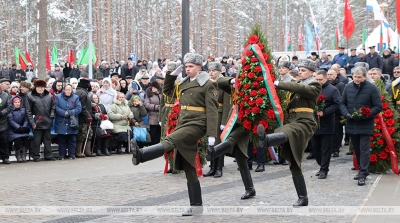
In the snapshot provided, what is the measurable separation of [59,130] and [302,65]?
7.51 m

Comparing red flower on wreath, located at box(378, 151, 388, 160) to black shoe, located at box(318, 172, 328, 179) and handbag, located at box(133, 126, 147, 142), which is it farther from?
handbag, located at box(133, 126, 147, 142)

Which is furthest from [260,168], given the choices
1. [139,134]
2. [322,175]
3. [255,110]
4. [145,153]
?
[145,153]

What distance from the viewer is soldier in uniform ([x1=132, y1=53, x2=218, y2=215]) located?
8016 millimetres

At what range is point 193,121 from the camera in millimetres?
8172

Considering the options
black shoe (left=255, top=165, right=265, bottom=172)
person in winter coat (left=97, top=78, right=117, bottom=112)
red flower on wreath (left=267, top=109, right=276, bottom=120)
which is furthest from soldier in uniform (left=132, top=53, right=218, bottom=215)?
person in winter coat (left=97, top=78, right=117, bottom=112)

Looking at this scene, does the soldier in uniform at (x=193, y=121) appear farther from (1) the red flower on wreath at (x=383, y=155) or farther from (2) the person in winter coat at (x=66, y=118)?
(2) the person in winter coat at (x=66, y=118)

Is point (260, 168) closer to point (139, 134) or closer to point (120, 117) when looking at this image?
point (139, 134)

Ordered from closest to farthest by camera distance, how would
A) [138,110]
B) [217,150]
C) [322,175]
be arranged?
[217,150] < [322,175] < [138,110]

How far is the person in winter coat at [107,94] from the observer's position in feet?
54.9

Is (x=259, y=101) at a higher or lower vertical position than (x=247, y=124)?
higher

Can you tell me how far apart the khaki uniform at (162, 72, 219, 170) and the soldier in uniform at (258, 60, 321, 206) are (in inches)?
28.9

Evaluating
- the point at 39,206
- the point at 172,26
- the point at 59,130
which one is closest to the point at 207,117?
the point at 39,206

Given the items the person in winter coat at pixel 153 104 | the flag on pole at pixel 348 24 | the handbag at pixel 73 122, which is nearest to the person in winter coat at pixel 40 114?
the handbag at pixel 73 122

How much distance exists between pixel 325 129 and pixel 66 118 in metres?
6.44
